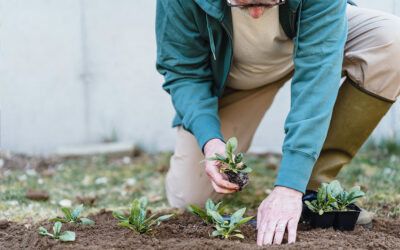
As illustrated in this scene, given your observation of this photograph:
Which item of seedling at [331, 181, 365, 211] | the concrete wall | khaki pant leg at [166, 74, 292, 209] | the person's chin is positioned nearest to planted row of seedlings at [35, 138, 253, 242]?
seedling at [331, 181, 365, 211]

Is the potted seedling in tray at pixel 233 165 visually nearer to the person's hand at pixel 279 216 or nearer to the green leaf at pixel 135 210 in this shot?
the person's hand at pixel 279 216

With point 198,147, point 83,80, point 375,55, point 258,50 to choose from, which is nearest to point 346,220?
point 375,55

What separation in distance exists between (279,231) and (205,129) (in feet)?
2.16

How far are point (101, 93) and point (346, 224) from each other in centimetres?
297

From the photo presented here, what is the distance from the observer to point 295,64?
6.91 feet

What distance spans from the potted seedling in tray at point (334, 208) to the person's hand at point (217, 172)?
0.36 metres

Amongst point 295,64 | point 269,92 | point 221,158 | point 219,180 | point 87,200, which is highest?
point 295,64

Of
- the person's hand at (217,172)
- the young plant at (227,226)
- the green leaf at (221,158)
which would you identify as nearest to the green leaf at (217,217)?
the young plant at (227,226)

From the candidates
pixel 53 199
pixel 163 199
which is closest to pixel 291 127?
pixel 163 199

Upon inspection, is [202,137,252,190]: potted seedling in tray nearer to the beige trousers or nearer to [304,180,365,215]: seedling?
[304,180,365,215]: seedling

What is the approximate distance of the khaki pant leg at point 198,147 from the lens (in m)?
2.86

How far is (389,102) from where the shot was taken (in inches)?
91.3

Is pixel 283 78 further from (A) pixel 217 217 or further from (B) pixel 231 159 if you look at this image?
(A) pixel 217 217

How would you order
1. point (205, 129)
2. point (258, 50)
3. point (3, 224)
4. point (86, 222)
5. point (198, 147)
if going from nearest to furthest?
1. point (86, 222)
2. point (3, 224)
3. point (205, 129)
4. point (258, 50)
5. point (198, 147)
